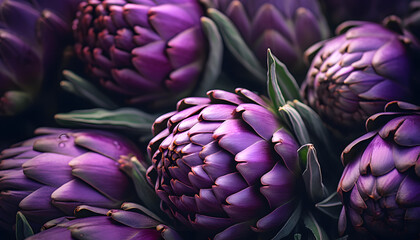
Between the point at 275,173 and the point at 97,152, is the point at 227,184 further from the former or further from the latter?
the point at 97,152

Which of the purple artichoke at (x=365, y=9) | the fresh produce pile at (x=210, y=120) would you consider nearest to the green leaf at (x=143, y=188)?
the fresh produce pile at (x=210, y=120)

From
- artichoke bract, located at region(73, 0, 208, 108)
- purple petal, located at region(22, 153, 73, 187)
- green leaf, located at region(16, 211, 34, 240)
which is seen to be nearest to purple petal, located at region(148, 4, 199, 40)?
artichoke bract, located at region(73, 0, 208, 108)

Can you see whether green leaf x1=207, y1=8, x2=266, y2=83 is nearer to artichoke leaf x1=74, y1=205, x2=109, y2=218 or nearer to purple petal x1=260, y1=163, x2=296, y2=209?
purple petal x1=260, y1=163, x2=296, y2=209

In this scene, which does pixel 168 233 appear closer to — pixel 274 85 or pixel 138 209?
pixel 138 209

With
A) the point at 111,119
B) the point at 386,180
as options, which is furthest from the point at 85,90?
the point at 386,180

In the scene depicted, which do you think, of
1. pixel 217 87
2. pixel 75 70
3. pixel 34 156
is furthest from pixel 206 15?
pixel 34 156
